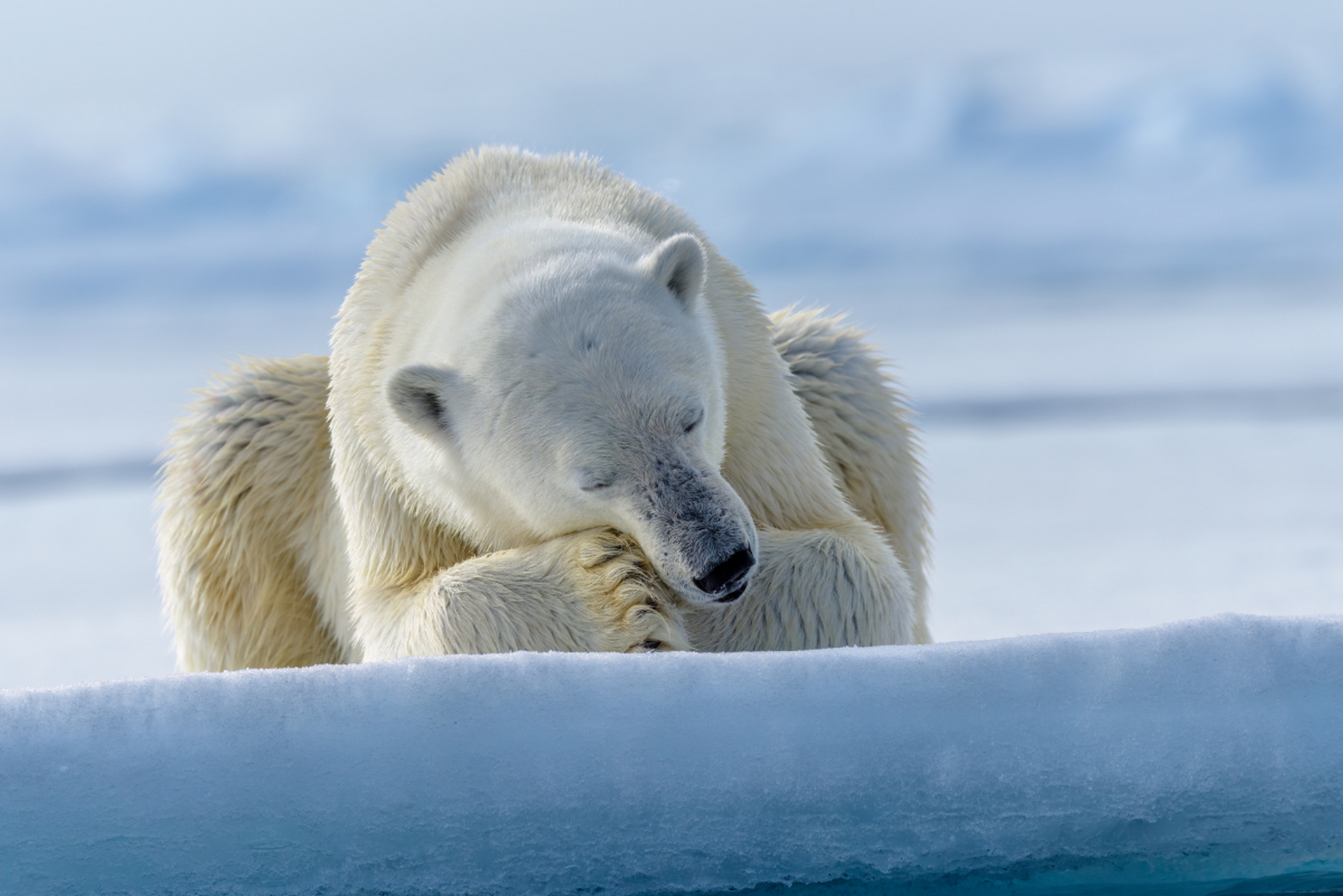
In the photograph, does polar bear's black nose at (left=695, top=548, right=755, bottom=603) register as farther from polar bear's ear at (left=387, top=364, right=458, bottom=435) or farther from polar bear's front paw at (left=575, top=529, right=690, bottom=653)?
polar bear's ear at (left=387, top=364, right=458, bottom=435)

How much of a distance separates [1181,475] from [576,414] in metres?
5.31

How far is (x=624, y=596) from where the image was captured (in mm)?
1916

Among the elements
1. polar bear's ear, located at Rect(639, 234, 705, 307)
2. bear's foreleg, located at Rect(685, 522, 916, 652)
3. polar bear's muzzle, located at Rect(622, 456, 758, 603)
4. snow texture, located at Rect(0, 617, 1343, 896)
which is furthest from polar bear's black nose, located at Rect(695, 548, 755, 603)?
polar bear's ear, located at Rect(639, 234, 705, 307)

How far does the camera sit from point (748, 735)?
1.53 metres

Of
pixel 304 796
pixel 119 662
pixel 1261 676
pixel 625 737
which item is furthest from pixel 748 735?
pixel 119 662

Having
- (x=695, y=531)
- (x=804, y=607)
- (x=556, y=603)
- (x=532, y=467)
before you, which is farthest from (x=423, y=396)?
(x=804, y=607)

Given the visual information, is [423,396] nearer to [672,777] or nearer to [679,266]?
A: [679,266]

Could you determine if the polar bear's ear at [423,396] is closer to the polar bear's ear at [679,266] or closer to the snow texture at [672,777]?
the polar bear's ear at [679,266]

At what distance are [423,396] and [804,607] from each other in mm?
709

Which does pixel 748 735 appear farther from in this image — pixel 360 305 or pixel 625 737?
pixel 360 305

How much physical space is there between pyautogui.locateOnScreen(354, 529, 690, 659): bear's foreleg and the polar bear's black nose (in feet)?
0.63

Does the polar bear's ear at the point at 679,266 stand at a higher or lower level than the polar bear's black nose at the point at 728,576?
higher

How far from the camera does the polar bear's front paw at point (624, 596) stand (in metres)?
1.92

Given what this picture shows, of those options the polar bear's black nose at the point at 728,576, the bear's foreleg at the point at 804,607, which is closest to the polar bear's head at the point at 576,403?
the polar bear's black nose at the point at 728,576
